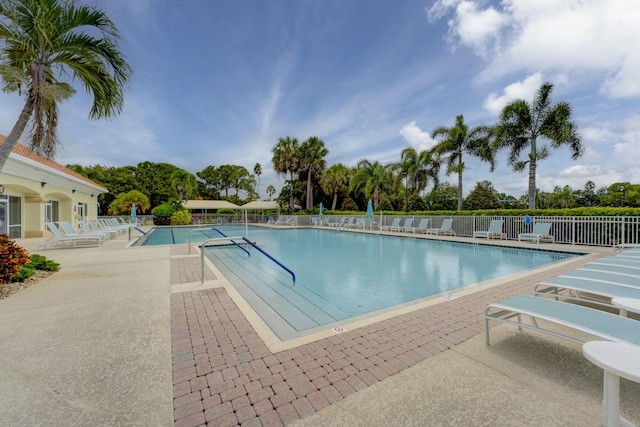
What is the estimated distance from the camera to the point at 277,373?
2.44m

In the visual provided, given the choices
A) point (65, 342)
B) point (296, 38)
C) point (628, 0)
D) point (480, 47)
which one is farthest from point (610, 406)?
point (296, 38)

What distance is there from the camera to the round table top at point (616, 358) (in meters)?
1.43

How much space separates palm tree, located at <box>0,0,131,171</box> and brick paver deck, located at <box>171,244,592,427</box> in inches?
178

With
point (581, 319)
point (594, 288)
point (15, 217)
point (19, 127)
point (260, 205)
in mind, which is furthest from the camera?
point (260, 205)

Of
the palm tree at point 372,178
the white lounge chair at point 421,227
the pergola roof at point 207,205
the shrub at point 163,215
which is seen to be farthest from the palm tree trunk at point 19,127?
the pergola roof at point 207,205

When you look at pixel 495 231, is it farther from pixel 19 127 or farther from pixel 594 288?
pixel 19 127

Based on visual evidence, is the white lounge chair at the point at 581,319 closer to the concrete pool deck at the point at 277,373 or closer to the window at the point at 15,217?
the concrete pool deck at the point at 277,373

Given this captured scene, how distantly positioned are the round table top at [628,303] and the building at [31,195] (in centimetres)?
1595

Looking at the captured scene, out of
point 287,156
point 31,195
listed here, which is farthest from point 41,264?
point 287,156

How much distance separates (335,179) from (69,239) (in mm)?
26800

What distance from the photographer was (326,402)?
6.74 ft

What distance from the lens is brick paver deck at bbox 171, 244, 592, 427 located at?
2014 mm

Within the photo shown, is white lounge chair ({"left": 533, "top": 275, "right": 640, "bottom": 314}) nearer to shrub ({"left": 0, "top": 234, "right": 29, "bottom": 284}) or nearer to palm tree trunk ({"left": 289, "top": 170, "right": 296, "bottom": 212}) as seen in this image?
shrub ({"left": 0, "top": 234, "right": 29, "bottom": 284})

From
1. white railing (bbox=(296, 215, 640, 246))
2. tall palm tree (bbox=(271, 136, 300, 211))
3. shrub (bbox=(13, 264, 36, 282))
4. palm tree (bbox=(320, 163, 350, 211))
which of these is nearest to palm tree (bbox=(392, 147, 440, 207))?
palm tree (bbox=(320, 163, 350, 211))
